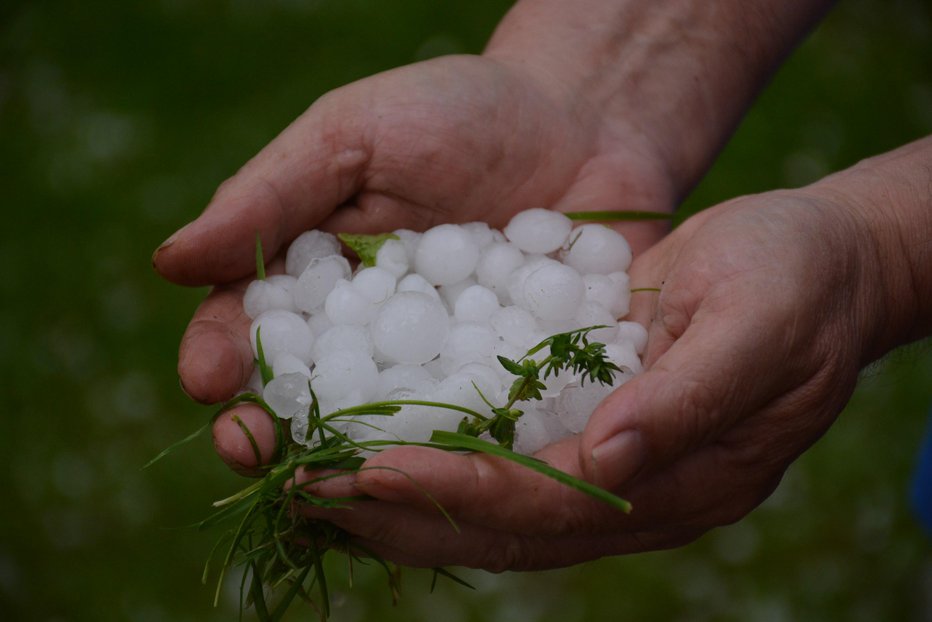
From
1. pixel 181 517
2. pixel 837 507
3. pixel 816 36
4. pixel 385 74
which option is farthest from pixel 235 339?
pixel 816 36

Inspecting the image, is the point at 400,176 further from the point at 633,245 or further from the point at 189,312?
the point at 189,312


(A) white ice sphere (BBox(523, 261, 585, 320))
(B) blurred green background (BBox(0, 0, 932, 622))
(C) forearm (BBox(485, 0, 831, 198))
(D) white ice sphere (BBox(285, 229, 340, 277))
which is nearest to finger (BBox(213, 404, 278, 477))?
(D) white ice sphere (BBox(285, 229, 340, 277))

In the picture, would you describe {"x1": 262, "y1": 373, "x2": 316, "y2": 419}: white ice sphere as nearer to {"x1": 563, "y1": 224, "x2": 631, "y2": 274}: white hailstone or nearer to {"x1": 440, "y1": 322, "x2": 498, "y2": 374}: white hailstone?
{"x1": 440, "y1": 322, "x2": 498, "y2": 374}: white hailstone

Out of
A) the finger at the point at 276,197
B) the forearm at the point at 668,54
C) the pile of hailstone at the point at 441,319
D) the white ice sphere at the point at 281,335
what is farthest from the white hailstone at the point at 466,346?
the forearm at the point at 668,54

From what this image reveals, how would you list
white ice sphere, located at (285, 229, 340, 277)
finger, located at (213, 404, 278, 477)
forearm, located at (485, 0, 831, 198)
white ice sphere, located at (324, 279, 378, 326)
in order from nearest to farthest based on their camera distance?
1. finger, located at (213, 404, 278, 477)
2. white ice sphere, located at (324, 279, 378, 326)
3. white ice sphere, located at (285, 229, 340, 277)
4. forearm, located at (485, 0, 831, 198)

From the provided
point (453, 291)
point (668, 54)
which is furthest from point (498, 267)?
point (668, 54)

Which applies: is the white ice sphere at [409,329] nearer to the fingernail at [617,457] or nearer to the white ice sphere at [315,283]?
the white ice sphere at [315,283]
